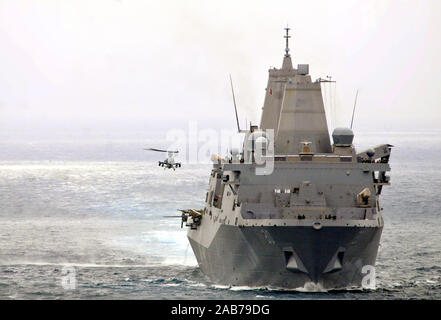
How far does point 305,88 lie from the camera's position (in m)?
46.8

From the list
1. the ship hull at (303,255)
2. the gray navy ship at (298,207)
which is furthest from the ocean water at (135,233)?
the gray navy ship at (298,207)

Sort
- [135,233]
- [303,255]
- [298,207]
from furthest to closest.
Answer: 1. [135,233]
2. [298,207]
3. [303,255]

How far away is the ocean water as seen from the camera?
146 ft

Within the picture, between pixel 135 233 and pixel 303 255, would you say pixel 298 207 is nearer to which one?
pixel 303 255

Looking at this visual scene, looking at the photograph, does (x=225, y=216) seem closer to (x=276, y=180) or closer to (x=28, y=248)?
(x=276, y=180)

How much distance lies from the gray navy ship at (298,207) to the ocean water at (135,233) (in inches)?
33.2

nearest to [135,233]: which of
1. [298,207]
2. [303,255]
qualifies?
[298,207]

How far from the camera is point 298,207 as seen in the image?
41.6m

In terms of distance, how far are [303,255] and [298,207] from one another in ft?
6.73

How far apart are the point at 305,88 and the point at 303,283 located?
386 inches

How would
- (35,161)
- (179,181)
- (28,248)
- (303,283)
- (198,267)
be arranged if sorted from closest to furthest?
(303,283), (198,267), (28,248), (179,181), (35,161)

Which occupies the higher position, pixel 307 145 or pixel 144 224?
pixel 307 145

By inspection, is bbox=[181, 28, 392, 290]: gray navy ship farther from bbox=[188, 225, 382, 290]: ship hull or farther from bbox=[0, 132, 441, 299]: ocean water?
bbox=[0, 132, 441, 299]: ocean water

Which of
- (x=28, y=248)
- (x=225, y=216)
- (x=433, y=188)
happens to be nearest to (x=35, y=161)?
(x=433, y=188)
